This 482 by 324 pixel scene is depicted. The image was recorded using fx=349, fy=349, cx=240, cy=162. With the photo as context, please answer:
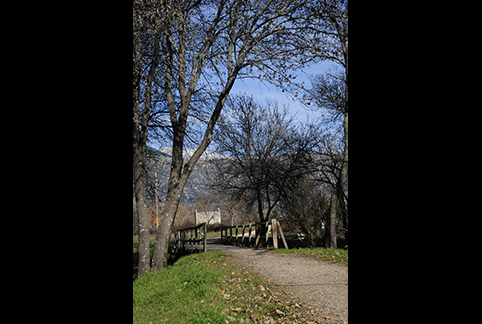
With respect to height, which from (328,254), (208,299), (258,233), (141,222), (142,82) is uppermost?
(142,82)

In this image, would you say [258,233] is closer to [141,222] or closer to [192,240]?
[192,240]

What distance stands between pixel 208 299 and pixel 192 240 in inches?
283

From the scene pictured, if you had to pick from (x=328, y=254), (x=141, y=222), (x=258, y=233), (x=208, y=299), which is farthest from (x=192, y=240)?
(x=208, y=299)

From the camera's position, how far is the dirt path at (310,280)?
5629 mm

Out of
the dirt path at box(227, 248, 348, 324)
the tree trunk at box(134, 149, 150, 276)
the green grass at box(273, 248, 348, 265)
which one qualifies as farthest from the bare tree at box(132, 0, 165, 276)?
→ the green grass at box(273, 248, 348, 265)

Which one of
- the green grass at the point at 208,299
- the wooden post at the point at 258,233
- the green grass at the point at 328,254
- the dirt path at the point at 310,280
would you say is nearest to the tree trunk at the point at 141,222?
the green grass at the point at 208,299

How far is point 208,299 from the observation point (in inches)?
241

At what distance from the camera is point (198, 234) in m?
13.7

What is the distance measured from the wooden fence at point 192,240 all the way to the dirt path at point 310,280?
6.33ft

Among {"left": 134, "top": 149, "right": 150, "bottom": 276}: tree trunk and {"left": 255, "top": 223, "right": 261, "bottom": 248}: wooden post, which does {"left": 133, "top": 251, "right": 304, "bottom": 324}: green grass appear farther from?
{"left": 255, "top": 223, "right": 261, "bottom": 248}: wooden post
